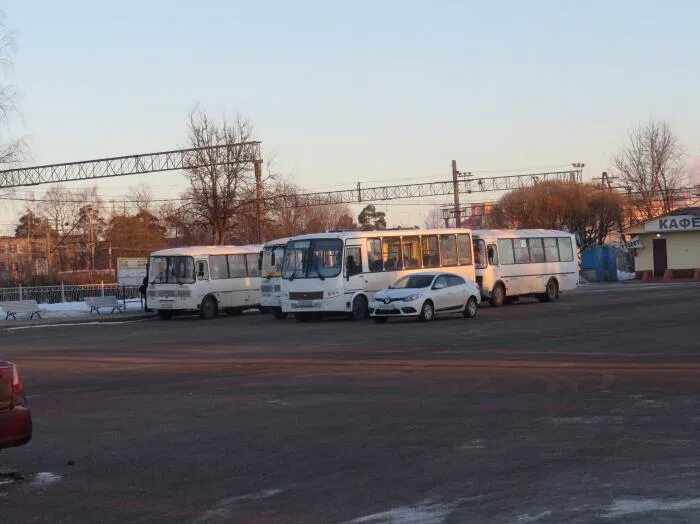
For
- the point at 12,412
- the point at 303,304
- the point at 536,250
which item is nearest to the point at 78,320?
the point at 303,304

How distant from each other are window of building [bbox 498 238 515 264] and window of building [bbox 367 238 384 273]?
6637 millimetres

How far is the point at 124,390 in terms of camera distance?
1644 cm

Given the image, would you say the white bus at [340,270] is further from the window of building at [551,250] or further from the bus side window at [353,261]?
the window of building at [551,250]

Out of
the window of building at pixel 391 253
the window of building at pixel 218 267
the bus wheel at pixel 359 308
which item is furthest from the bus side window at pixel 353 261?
the window of building at pixel 218 267

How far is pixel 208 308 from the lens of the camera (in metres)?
41.5

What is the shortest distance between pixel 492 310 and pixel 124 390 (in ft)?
75.4

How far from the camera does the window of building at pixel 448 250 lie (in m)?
38.6

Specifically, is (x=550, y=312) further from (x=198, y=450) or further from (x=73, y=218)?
(x=73, y=218)

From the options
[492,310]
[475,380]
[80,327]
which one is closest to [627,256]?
[492,310]

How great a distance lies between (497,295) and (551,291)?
3.81 m

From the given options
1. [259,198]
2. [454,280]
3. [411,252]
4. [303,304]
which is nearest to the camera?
[454,280]

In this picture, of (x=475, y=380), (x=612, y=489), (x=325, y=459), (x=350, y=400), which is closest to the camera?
(x=612, y=489)

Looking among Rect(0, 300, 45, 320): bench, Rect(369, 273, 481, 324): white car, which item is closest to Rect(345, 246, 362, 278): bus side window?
Rect(369, 273, 481, 324): white car

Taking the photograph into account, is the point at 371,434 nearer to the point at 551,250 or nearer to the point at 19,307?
the point at 551,250
